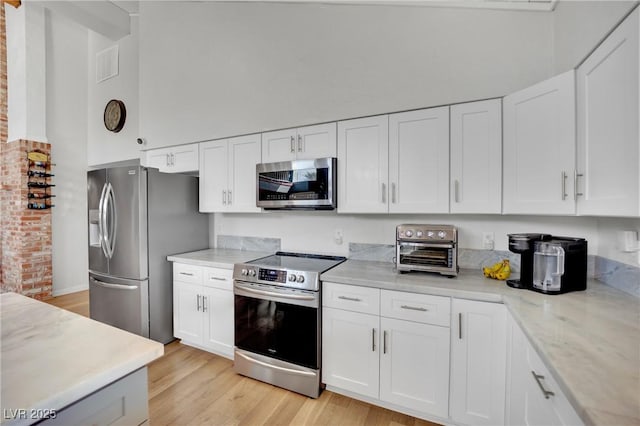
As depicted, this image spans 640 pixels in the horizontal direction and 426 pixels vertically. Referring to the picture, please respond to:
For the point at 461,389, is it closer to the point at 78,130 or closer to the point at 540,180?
the point at 540,180

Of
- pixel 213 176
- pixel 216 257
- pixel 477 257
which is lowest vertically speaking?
pixel 216 257

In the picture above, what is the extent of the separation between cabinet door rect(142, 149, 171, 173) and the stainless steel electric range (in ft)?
5.92

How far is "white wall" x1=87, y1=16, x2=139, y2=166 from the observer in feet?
14.2

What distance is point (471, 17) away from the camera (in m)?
1.97

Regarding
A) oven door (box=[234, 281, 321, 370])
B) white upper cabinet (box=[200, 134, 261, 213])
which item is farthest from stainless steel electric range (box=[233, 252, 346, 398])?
white upper cabinet (box=[200, 134, 261, 213])

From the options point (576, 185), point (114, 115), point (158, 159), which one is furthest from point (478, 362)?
point (114, 115)

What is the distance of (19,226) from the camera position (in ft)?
13.0

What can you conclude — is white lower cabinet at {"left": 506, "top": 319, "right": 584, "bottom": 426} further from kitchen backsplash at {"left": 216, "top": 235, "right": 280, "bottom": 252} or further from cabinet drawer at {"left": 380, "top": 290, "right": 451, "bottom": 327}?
kitchen backsplash at {"left": 216, "top": 235, "right": 280, "bottom": 252}

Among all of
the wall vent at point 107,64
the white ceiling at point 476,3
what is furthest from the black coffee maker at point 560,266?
the wall vent at point 107,64

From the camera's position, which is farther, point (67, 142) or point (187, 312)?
point (67, 142)

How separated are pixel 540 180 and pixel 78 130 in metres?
6.41

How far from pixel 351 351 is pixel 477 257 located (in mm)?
1214

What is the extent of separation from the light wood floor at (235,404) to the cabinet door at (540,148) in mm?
1585

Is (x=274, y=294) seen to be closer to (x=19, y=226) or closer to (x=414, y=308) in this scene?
(x=414, y=308)
